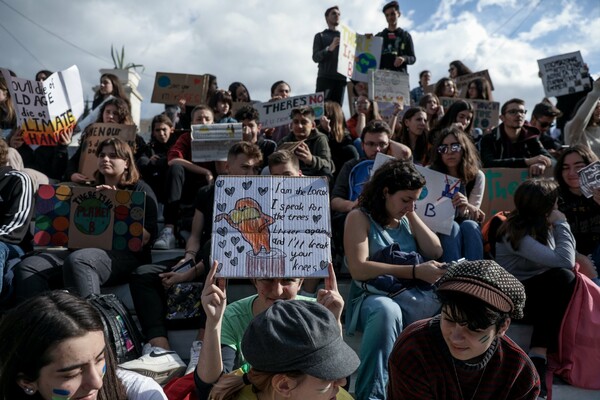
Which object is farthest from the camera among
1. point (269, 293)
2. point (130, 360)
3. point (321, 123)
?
point (321, 123)

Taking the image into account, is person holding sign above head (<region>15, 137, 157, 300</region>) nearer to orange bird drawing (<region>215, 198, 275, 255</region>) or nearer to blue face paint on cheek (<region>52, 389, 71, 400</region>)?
orange bird drawing (<region>215, 198, 275, 255</region>)

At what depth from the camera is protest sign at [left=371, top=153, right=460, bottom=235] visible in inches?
163

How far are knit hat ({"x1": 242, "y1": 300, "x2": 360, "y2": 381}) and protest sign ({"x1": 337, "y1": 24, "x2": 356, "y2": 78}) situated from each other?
6.49m

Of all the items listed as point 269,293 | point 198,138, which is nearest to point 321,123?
point 198,138

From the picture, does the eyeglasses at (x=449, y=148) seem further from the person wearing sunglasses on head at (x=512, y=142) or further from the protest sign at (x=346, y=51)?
the protest sign at (x=346, y=51)

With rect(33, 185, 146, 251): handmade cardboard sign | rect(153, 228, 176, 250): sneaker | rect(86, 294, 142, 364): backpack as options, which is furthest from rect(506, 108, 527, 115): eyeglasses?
rect(86, 294, 142, 364): backpack

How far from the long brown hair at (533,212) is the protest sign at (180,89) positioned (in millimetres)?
5527

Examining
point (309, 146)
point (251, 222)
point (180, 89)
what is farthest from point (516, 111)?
point (180, 89)

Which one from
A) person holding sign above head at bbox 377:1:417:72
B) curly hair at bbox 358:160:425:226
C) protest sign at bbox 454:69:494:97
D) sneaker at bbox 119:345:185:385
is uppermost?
person holding sign above head at bbox 377:1:417:72

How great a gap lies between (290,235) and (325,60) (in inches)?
232

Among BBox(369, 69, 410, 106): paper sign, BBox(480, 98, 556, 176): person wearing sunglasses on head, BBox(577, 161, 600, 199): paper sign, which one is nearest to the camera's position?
BBox(577, 161, 600, 199): paper sign

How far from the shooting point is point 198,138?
5652mm

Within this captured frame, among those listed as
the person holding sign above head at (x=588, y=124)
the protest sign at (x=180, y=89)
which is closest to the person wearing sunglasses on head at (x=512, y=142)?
the person holding sign above head at (x=588, y=124)

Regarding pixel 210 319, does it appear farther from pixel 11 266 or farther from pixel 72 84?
pixel 72 84
